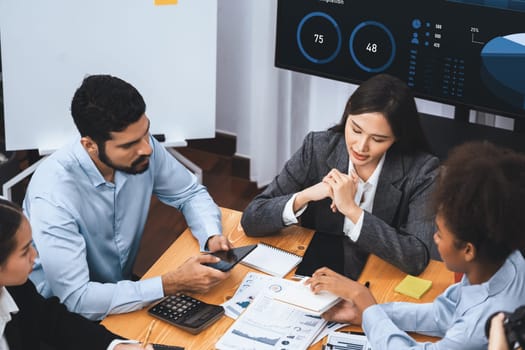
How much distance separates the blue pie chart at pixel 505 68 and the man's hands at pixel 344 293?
1206 millimetres

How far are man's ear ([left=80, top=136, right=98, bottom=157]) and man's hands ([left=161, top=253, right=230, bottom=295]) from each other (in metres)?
0.41

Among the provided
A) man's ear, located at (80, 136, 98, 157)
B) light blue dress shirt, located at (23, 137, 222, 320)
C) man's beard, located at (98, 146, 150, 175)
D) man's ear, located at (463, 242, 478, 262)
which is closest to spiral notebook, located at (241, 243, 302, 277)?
light blue dress shirt, located at (23, 137, 222, 320)

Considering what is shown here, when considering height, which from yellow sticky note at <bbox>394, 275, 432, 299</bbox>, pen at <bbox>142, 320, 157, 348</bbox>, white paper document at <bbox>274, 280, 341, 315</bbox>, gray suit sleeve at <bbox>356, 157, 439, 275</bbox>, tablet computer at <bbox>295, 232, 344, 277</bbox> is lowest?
pen at <bbox>142, 320, 157, 348</bbox>

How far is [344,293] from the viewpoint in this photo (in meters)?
1.99

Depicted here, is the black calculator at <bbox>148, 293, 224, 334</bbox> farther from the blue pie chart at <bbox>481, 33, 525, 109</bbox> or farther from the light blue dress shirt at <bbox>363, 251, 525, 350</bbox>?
the blue pie chart at <bbox>481, 33, 525, 109</bbox>

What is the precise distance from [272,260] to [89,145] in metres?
0.60

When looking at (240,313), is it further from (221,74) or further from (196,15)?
(221,74)

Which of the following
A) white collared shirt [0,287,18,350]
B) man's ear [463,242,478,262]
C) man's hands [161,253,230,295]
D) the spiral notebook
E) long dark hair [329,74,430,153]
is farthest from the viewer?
long dark hair [329,74,430,153]

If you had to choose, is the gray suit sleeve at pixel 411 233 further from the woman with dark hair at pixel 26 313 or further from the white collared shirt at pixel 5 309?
the white collared shirt at pixel 5 309

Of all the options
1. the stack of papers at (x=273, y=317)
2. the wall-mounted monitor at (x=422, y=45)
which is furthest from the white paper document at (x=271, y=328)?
the wall-mounted monitor at (x=422, y=45)

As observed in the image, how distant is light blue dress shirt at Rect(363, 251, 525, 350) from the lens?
1.69m

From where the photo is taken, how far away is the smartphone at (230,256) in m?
2.11

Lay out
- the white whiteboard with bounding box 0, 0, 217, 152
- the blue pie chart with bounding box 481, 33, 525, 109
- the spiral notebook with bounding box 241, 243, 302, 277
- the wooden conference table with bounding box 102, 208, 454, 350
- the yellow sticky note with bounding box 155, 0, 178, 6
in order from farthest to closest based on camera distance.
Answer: the yellow sticky note with bounding box 155, 0, 178, 6 < the white whiteboard with bounding box 0, 0, 217, 152 < the blue pie chart with bounding box 481, 33, 525, 109 < the spiral notebook with bounding box 241, 243, 302, 277 < the wooden conference table with bounding box 102, 208, 454, 350

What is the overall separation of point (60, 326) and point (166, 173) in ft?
2.19
